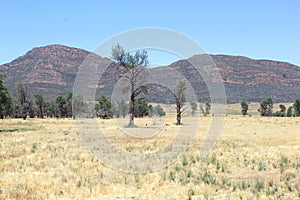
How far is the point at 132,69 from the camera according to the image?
51375 millimetres

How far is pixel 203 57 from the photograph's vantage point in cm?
2419

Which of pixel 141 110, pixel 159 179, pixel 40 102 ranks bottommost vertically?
pixel 159 179

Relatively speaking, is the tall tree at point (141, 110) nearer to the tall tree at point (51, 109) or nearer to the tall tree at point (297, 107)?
the tall tree at point (51, 109)

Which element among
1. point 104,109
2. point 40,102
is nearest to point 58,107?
point 40,102

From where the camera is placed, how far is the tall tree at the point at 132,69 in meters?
50.8

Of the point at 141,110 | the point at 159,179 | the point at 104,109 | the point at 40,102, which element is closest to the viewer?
the point at 159,179

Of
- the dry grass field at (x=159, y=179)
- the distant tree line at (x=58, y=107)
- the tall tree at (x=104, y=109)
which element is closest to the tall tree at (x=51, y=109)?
the distant tree line at (x=58, y=107)

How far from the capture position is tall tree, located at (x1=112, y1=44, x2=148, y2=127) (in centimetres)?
5081

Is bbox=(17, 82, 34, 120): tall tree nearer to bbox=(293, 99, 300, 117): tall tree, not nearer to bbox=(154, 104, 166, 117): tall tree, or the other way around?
bbox=(154, 104, 166, 117): tall tree

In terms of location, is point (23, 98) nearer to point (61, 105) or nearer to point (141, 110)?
point (61, 105)

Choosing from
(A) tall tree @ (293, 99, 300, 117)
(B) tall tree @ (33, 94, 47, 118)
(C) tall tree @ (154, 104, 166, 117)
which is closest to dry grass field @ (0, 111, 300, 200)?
(C) tall tree @ (154, 104, 166, 117)

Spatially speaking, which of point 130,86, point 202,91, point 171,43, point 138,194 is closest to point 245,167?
point 138,194

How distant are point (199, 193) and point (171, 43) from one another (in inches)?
448

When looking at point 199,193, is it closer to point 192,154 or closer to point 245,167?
point 245,167
